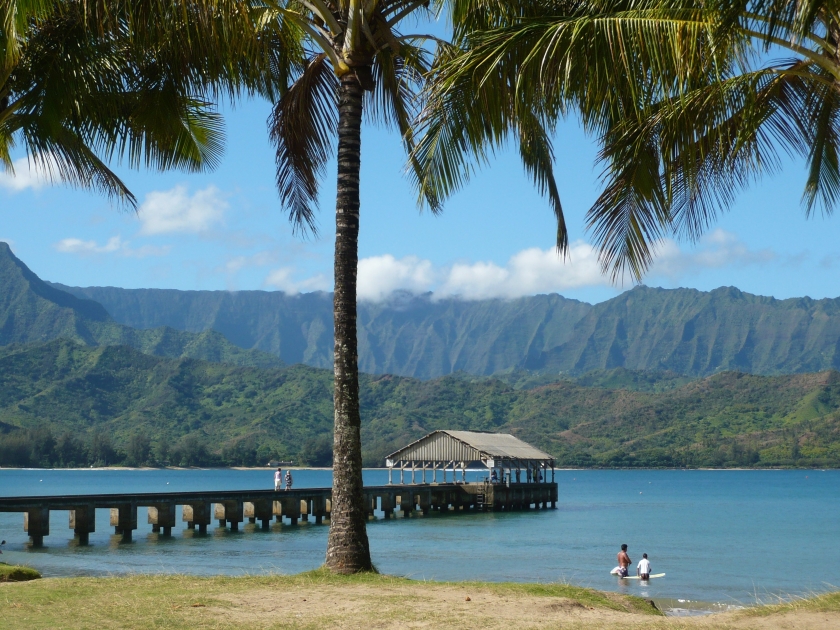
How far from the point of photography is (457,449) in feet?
172

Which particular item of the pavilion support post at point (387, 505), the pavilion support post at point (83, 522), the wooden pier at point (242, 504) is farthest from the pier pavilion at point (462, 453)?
the pavilion support post at point (83, 522)

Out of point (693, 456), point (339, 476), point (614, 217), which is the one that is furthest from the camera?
point (693, 456)

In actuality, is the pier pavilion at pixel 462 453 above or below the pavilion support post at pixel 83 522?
above

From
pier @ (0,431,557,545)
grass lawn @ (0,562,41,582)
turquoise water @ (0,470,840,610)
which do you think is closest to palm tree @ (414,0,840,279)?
grass lawn @ (0,562,41,582)

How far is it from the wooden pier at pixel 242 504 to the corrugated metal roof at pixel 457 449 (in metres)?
1.89

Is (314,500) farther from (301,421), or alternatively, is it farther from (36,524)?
(301,421)

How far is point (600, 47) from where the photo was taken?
916cm

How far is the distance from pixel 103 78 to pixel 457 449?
1604 inches

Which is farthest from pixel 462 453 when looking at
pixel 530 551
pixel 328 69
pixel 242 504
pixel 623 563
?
pixel 328 69

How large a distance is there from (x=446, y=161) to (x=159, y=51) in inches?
152

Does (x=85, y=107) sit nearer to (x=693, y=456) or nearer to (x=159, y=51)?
(x=159, y=51)

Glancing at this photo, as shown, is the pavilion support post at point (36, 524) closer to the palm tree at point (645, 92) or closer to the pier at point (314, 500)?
the pier at point (314, 500)

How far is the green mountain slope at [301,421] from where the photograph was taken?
159 metres

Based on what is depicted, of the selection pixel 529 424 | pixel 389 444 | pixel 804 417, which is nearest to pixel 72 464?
pixel 389 444
